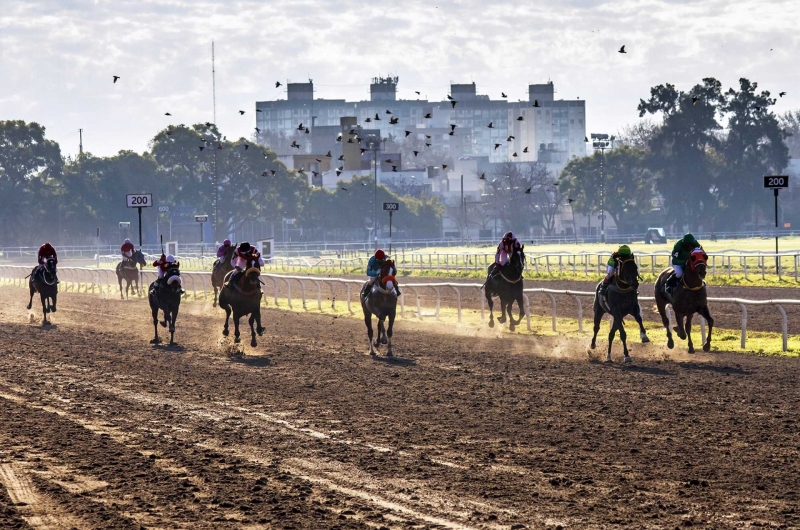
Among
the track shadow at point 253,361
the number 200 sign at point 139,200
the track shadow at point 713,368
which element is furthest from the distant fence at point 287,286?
the track shadow at point 253,361

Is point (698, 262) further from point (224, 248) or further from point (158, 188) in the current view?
point (158, 188)

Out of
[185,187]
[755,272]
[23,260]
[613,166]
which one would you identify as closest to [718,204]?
[613,166]

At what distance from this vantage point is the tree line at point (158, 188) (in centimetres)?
9712

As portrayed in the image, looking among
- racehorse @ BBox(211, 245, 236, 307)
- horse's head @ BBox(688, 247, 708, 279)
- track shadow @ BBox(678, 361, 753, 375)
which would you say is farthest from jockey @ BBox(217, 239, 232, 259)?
track shadow @ BBox(678, 361, 753, 375)

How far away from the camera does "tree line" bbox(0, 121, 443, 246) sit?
319 feet

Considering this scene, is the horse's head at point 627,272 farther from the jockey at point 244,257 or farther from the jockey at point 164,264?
the jockey at point 164,264

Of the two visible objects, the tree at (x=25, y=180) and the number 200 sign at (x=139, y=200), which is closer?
the number 200 sign at (x=139, y=200)

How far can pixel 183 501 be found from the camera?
863 centimetres

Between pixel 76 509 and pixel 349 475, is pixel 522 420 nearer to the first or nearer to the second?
pixel 349 475

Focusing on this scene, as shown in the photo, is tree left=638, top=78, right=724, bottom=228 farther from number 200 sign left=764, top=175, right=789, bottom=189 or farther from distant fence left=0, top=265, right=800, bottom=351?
number 200 sign left=764, top=175, right=789, bottom=189

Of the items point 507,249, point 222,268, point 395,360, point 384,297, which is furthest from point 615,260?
point 222,268

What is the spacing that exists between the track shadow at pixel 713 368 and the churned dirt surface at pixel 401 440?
0.10ft

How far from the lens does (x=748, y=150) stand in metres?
101

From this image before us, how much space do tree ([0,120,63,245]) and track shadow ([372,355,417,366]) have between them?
82771mm
